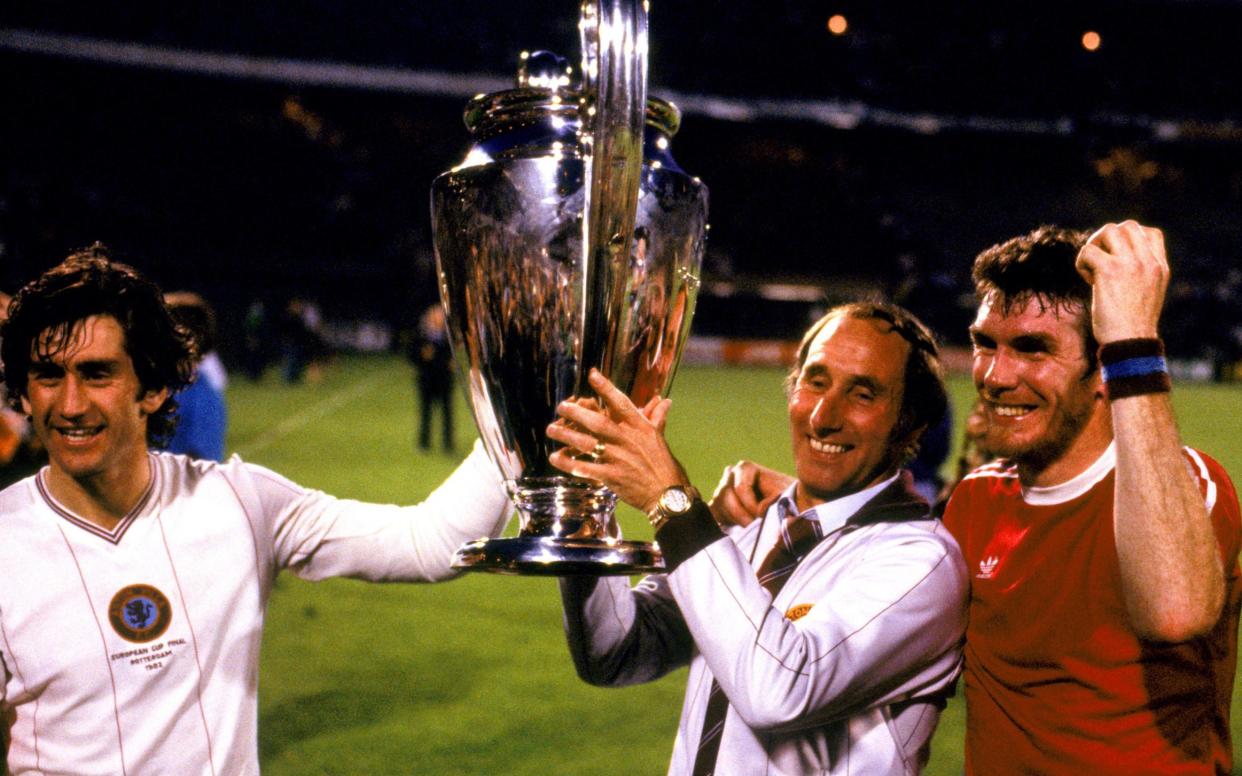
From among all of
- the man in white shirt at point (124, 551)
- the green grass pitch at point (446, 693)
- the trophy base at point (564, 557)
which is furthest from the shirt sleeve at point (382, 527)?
the green grass pitch at point (446, 693)

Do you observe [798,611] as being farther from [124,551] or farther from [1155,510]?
[124,551]

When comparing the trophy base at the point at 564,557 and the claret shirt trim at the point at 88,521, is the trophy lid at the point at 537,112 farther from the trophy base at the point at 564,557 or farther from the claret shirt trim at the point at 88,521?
the claret shirt trim at the point at 88,521

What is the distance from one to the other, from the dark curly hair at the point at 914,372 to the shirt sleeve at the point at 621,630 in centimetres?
51

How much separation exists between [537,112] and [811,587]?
2.69 feet

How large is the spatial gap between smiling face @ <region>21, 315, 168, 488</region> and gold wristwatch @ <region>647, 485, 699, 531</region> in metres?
0.88

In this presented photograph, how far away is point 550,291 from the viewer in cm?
144

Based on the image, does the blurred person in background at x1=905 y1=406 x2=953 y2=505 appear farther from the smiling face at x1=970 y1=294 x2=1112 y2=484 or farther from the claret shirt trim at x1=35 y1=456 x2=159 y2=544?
the claret shirt trim at x1=35 y1=456 x2=159 y2=544

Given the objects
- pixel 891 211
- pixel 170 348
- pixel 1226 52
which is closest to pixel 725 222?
pixel 891 211

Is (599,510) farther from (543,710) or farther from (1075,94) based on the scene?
(1075,94)

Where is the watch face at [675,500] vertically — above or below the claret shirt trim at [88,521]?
above

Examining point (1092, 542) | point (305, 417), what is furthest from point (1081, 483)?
point (305, 417)

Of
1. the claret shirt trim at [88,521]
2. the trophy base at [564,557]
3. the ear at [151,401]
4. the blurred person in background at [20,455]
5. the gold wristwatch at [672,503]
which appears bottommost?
the blurred person in background at [20,455]

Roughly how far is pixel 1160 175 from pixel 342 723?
34.2 metres

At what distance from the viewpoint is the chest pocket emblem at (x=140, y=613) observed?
1.61m
